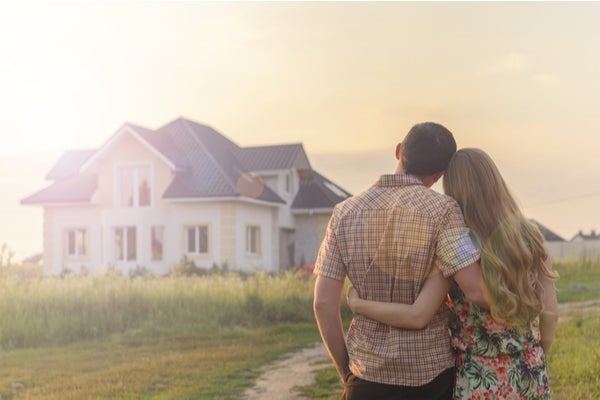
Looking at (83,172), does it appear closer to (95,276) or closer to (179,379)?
(95,276)

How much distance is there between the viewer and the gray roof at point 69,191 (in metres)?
29.5

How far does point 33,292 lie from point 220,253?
1364cm

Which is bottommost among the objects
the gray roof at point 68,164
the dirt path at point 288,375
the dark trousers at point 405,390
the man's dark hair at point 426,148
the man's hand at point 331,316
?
the dirt path at point 288,375

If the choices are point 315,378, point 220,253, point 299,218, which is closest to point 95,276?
point 315,378

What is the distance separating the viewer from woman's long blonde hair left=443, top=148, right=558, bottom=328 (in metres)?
3.27

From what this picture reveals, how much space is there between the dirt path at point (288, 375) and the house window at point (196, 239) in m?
16.3

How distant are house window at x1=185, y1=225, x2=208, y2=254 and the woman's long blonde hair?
80.1 feet

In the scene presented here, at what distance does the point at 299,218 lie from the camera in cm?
3319

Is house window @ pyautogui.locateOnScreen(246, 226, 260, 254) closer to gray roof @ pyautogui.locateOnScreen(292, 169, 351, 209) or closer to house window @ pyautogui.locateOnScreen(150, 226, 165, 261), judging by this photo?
house window @ pyautogui.locateOnScreen(150, 226, 165, 261)

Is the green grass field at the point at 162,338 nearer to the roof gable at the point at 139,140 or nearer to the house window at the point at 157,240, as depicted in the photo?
the house window at the point at 157,240

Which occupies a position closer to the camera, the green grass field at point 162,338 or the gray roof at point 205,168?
the green grass field at point 162,338

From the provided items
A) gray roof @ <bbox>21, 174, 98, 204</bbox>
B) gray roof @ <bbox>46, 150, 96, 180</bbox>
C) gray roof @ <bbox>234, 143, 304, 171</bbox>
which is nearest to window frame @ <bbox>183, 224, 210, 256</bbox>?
gray roof @ <bbox>21, 174, 98, 204</bbox>

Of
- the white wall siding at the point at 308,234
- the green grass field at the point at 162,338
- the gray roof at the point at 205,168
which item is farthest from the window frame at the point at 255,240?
the green grass field at the point at 162,338

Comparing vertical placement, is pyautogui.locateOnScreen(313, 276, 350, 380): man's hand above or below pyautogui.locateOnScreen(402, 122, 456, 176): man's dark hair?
below
